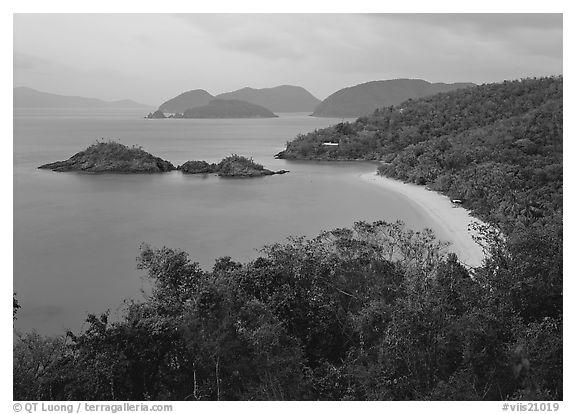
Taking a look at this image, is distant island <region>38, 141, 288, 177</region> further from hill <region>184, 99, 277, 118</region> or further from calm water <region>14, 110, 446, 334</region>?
hill <region>184, 99, 277, 118</region>

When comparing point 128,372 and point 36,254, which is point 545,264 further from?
point 36,254

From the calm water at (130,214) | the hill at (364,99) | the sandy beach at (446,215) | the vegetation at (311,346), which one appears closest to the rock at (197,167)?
the calm water at (130,214)

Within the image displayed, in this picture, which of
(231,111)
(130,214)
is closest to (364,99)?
(231,111)

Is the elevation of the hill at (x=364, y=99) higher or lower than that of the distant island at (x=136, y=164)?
higher

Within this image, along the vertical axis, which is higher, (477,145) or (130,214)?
(477,145)

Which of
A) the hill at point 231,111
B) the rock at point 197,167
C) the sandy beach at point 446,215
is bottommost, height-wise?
the sandy beach at point 446,215

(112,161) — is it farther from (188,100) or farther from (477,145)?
(477,145)

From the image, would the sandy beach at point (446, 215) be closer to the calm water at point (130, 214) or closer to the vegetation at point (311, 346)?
the calm water at point (130, 214)
